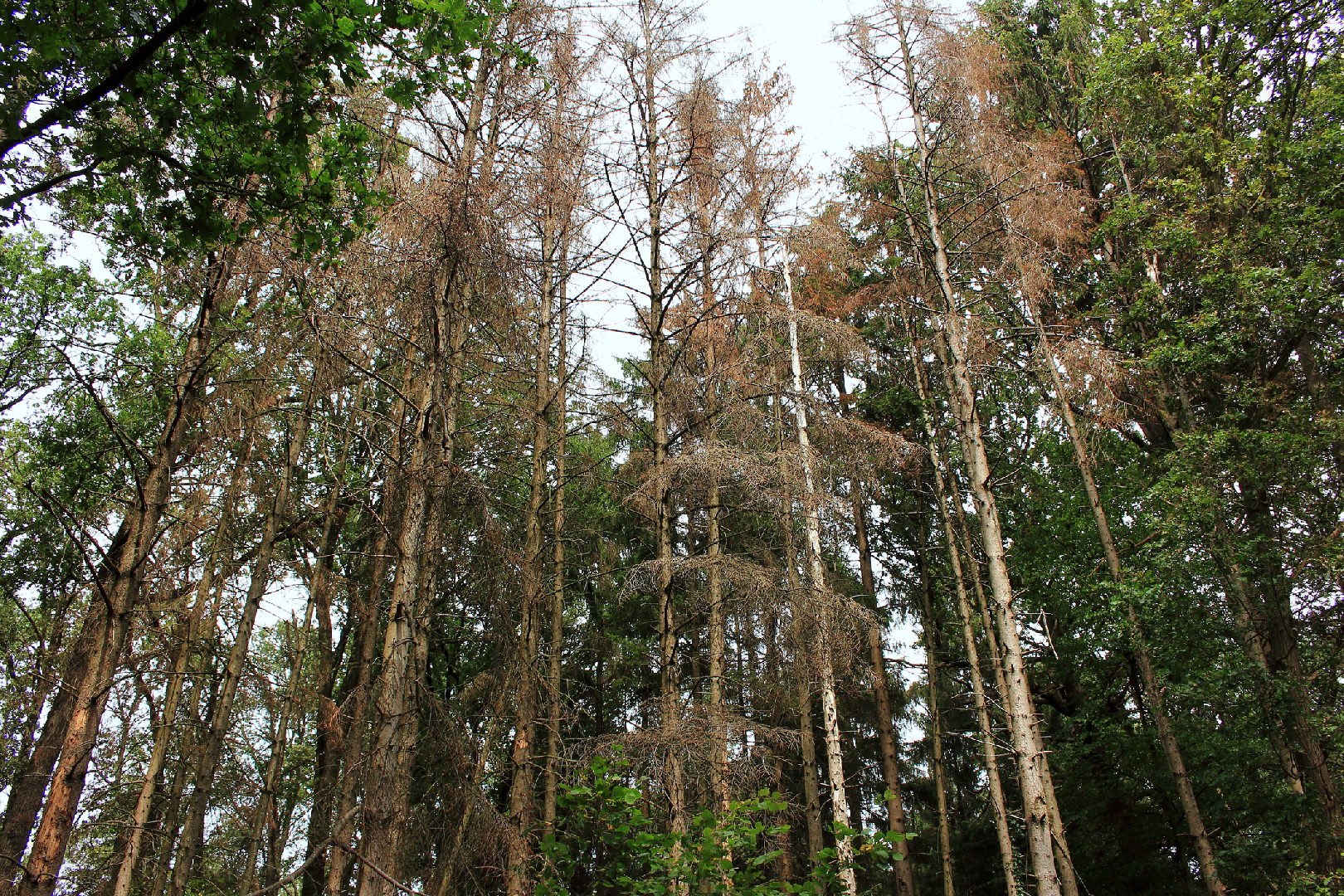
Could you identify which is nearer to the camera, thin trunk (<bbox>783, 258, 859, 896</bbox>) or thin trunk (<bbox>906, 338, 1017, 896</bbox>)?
thin trunk (<bbox>783, 258, 859, 896</bbox>)

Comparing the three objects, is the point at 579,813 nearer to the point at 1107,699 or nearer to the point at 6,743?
the point at 1107,699

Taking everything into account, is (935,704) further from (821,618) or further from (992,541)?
(992,541)

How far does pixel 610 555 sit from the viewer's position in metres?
11.0

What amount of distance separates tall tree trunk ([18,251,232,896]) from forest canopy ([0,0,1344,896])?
37 mm

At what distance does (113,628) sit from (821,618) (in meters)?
5.41

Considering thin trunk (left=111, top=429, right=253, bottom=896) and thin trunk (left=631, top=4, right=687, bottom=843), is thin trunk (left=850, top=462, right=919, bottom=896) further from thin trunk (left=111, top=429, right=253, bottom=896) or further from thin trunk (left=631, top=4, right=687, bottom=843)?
thin trunk (left=111, top=429, right=253, bottom=896)

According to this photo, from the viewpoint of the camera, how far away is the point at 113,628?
432cm

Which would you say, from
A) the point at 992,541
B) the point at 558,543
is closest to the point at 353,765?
the point at 558,543

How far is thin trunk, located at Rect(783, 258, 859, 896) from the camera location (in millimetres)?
7039

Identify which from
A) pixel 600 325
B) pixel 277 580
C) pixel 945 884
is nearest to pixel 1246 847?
pixel 945 884

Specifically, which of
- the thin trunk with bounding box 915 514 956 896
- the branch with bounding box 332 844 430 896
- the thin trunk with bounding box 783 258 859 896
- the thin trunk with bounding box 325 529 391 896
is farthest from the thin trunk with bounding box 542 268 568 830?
the thin trunk with bounding box 915 514 956 896

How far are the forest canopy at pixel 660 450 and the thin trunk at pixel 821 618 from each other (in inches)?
2.9

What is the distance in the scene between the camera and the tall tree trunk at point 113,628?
4219mm

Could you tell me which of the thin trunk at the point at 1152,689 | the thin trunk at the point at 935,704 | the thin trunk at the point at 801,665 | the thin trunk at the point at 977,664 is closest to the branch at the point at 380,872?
the thin trunk at the point at 801,665
